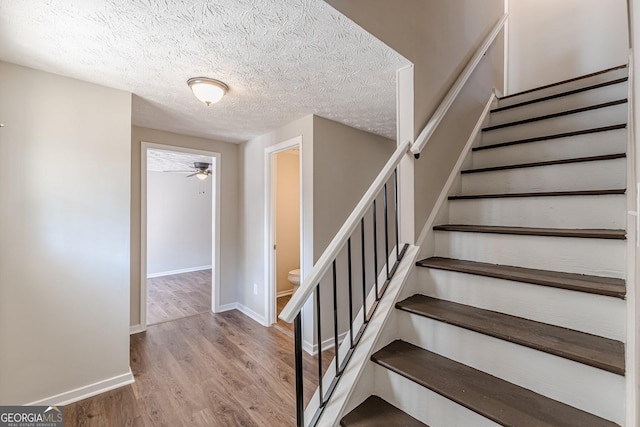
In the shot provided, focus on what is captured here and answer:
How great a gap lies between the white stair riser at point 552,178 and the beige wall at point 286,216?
2803 mm

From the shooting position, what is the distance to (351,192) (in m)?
3.05

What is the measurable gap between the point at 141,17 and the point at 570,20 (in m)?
4.08

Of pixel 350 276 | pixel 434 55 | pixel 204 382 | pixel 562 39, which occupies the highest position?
pixel 562 39

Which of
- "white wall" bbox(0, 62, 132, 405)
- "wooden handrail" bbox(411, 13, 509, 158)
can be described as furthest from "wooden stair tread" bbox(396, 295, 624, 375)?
"white wall" bbox(0, 62, 132, 405)

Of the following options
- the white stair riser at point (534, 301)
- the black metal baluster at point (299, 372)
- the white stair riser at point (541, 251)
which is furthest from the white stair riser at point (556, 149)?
the black metal baluster at point (299, 372)

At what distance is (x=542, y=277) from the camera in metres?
1.30

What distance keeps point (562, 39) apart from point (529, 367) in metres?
3.67

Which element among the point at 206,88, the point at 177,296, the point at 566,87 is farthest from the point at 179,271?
the point at 566,87

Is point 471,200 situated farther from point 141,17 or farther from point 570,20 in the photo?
point 570,20

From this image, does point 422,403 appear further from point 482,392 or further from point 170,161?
point 170,161

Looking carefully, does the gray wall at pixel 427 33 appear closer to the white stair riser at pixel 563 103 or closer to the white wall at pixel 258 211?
the white stair riser at pixel 563 103

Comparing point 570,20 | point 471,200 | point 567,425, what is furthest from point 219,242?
point 570,20

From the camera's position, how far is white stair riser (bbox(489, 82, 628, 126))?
2033 mm

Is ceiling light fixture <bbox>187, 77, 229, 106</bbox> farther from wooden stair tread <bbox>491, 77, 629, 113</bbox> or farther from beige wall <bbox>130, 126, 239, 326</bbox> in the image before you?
wooden stair tread <bbox>491, 77, 629, 113</bbox>
